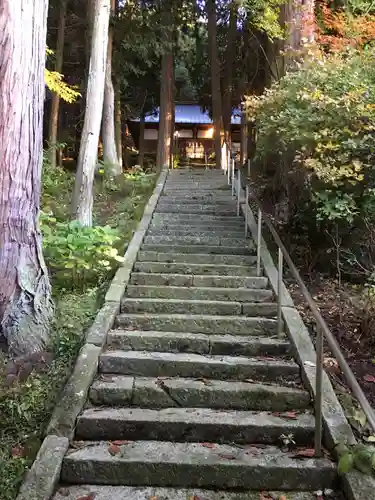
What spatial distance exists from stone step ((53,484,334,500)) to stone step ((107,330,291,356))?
154 centimetres

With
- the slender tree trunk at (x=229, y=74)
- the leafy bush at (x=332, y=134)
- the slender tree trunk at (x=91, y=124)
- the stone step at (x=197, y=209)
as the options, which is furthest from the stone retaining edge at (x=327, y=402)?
the slender tree trunk at (x=229, y=74)

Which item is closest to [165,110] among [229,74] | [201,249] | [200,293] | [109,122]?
[109,122]

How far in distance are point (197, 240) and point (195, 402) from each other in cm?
379

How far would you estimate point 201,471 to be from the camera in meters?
3.12

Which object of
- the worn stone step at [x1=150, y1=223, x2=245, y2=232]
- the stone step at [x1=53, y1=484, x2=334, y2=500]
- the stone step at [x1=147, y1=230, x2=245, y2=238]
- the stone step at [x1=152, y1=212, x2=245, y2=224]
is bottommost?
the stone step at [x1=53, y1=484, x2=334, y2=500]

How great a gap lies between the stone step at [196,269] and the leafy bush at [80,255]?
55 cm

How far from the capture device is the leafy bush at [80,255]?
541 cm

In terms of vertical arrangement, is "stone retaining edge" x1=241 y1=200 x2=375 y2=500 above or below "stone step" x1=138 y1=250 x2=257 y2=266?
below

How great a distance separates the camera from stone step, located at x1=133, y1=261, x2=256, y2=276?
6.16 m

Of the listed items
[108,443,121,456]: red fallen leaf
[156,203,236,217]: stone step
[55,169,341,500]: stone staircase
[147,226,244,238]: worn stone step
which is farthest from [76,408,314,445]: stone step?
[156,203,236,217]: stone step

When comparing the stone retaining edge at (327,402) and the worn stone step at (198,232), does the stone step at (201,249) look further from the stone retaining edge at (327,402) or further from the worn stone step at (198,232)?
the stone retaining edge at (327,402)

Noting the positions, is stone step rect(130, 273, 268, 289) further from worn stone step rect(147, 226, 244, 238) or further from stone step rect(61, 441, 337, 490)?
stone step rect(61, 441, 337, 490)

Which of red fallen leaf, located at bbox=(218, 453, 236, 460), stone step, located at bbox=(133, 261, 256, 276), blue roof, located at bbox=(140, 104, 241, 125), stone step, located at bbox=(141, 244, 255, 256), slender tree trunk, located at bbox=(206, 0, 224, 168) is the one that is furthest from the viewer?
blue roof, located at bbox=(140, 104, 241, 125)

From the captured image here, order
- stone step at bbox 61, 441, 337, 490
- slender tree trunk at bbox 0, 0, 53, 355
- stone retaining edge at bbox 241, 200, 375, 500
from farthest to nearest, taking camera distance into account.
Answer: slender tree trunk at bbox 0, 0, 53, 355 → stone step at bbox 61, 441, 337, 490 → stone retaining edge at bbox 241, 200, 375, 500
